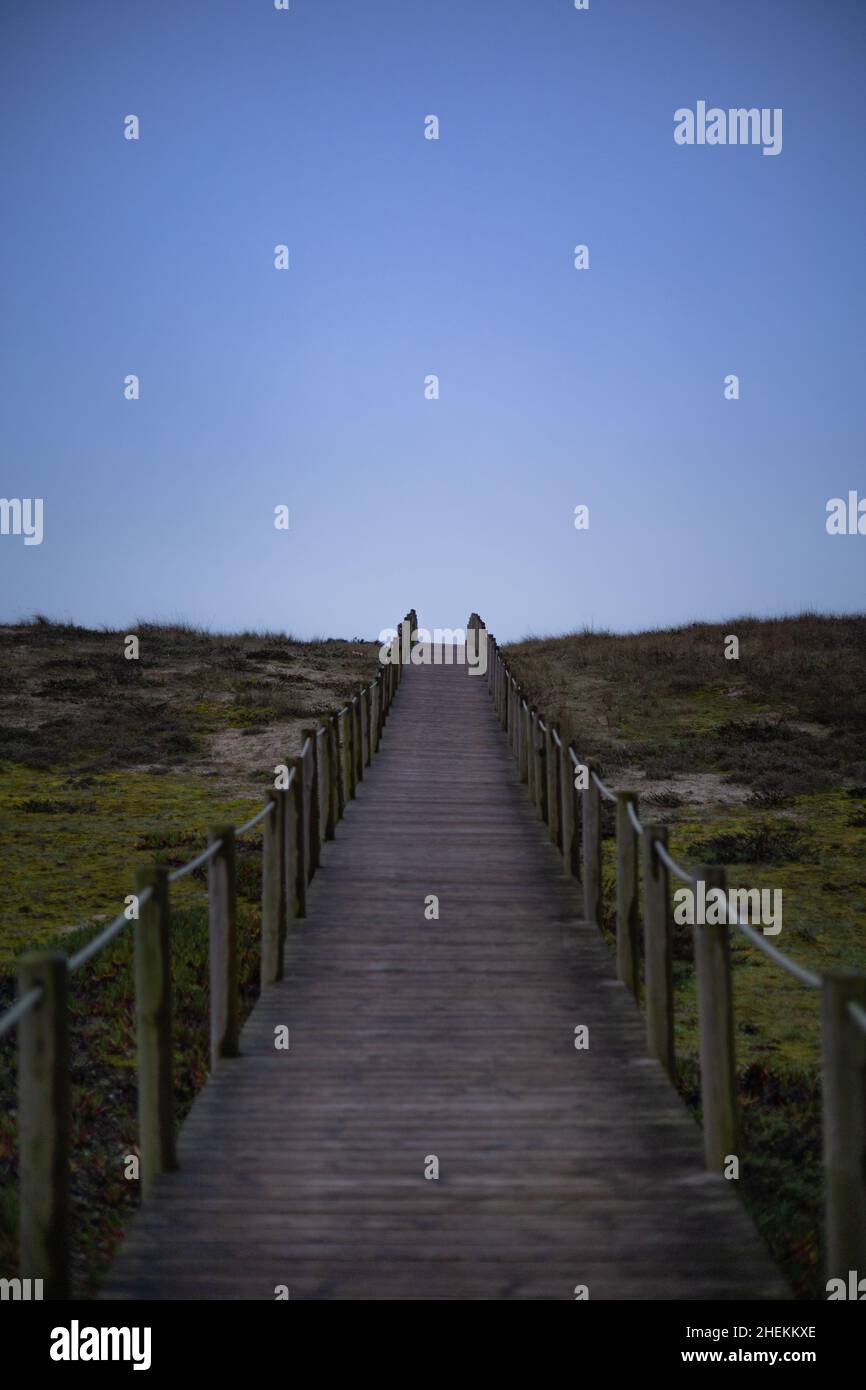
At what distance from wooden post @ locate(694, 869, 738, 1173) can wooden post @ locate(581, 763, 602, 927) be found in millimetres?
4525

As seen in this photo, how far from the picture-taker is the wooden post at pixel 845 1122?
3.96 m

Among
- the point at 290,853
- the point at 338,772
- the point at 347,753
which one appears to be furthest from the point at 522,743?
the point at 290,853

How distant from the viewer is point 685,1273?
478cm

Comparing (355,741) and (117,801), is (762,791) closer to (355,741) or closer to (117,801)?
(355,741)

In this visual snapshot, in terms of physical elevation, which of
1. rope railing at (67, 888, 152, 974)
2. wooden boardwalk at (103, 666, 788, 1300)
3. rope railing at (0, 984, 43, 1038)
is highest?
rope railing at (67, 888, 152, 974)

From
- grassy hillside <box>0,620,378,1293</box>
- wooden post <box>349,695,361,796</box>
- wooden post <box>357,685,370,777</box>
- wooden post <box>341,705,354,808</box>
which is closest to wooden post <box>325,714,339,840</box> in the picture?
grassy hillside <box>0,620,378,1293</box>

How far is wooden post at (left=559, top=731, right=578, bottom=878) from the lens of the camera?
12375mm

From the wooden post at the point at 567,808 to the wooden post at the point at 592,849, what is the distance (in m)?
1.69

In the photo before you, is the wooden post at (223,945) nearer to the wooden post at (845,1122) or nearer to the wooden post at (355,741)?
the wooden post at (845,1122)

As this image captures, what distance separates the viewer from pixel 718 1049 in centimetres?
568

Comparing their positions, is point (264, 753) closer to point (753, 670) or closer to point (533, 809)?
point (533, 809)

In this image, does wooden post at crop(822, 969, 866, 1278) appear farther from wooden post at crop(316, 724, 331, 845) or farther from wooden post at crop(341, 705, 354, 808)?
wooden post at crop(341, 705, 354, 808)

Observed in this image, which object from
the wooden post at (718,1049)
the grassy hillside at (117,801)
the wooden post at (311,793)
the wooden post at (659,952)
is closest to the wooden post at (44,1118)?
the grassy hillside at (117,801)

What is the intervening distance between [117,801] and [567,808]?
10.3m
